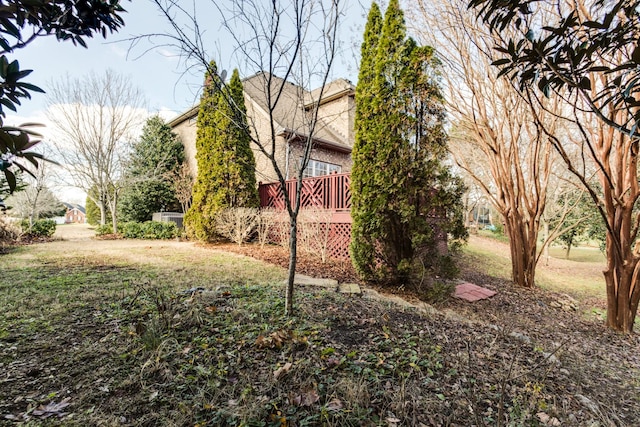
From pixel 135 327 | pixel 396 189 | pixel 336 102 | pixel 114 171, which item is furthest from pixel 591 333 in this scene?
pixel 114 171

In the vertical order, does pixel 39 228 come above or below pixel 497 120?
below

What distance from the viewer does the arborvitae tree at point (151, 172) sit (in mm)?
13172

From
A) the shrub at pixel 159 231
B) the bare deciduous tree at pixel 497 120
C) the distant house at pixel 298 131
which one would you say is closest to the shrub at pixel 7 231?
the shrub at pixel 159 231

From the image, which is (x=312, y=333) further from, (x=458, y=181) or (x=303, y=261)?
(x=303, y=261)

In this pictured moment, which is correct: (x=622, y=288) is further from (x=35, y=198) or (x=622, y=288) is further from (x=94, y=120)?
(x=35, y=198)

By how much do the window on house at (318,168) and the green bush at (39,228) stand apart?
895cm

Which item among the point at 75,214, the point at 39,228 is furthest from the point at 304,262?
the point at 75,214

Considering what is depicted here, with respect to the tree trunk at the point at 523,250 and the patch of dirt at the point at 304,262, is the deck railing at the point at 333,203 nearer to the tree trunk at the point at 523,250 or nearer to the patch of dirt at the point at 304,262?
the patch of dirt at the point at 304,262

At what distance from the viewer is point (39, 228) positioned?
9625 mm

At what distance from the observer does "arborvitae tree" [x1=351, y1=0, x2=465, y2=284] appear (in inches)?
165

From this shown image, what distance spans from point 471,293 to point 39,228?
12832 millimetres

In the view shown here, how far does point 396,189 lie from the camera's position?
166 inches

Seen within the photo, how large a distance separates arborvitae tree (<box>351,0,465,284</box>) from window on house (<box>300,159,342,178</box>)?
22.5ft

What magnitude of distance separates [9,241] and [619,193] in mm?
13113
